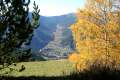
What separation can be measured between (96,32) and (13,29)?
707 inches

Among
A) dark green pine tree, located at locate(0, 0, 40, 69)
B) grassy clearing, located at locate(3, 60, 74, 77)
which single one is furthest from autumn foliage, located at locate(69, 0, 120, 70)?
dark green pine tree, located at locate(0, 0, 40, 69)

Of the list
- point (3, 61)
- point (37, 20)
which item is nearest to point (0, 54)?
point (3, 61)

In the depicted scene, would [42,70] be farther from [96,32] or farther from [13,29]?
[13,29]

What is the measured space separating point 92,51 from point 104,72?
729 inches

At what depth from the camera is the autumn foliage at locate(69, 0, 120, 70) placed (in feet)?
91.7

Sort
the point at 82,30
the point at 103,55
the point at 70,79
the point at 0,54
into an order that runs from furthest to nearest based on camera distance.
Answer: the point at 82,30, the point at 103,55, the point at 0,54, the point at 70,79

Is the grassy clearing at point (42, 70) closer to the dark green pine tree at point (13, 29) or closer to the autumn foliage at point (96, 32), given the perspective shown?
the autumn foliage at point (96, 32)

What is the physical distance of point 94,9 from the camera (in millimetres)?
30328

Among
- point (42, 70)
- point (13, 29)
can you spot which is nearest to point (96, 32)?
point (42, 70)

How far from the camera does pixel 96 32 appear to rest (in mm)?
29078

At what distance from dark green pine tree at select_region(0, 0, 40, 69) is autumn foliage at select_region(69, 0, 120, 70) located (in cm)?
1582

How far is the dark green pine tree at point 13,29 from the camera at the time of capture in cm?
1141

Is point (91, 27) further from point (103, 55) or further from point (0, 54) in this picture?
point (0, 54)

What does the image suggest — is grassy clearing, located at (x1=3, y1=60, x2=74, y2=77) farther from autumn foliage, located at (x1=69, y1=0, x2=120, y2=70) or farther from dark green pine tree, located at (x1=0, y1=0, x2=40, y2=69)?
dark green pine tree, located at (x1=0, y1=0, x2=40, y2=69)
